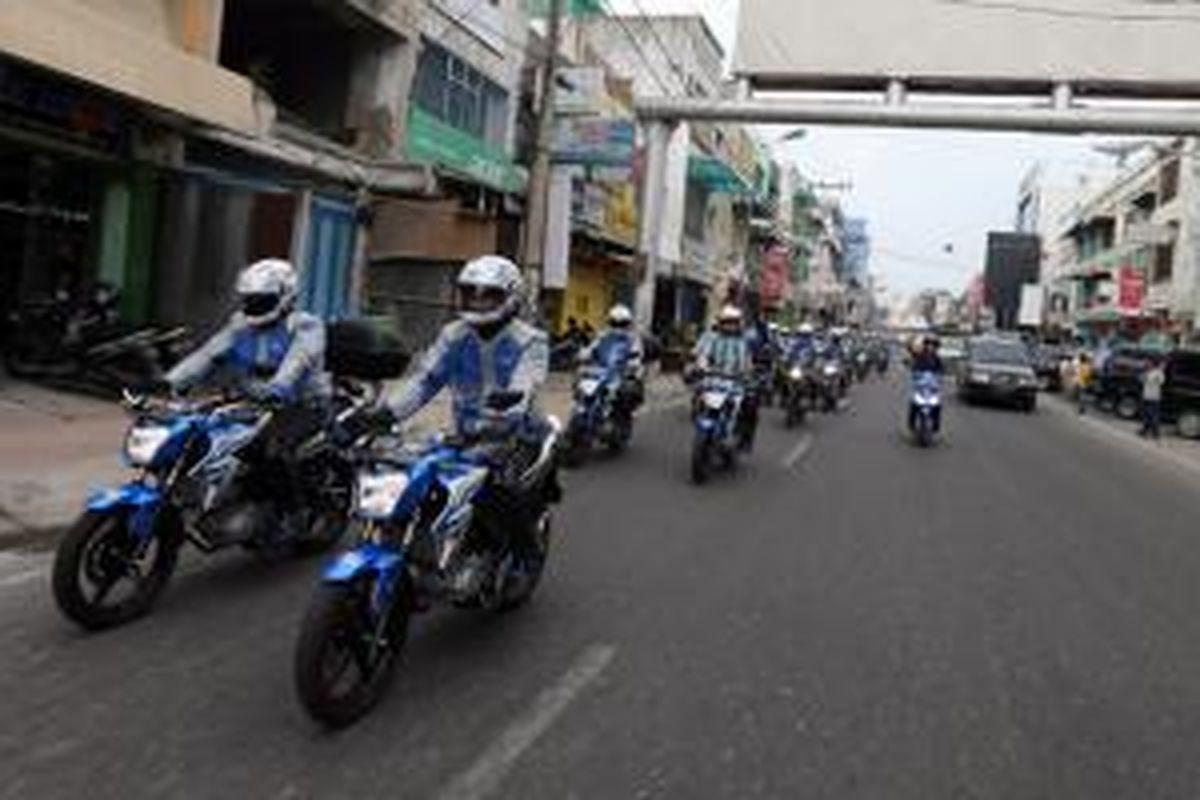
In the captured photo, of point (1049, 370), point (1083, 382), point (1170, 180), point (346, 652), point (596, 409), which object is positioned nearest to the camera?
point (346, 652)

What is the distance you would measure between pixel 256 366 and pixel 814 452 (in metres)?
12.4

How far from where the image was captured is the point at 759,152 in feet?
258

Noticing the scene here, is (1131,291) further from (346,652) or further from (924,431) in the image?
(346,652)

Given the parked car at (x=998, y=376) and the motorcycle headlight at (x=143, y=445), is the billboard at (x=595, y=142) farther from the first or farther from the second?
the motorcycle headlight at (x=143, y=445)

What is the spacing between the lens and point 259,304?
851 cm

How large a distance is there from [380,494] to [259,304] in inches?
96.8

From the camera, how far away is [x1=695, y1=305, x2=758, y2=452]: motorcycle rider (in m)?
16.5

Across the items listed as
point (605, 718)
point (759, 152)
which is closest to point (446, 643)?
point (605, 718)

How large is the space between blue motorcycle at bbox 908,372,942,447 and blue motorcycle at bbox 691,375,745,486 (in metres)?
7.32

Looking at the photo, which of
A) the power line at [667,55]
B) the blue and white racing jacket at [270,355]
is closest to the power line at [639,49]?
the power line at [667,55]

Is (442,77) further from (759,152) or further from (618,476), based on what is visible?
(759,152)

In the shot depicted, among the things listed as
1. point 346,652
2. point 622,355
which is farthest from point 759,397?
point 346,652

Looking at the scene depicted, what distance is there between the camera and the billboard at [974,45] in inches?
1298

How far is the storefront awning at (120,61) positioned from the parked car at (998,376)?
78.2 feet
